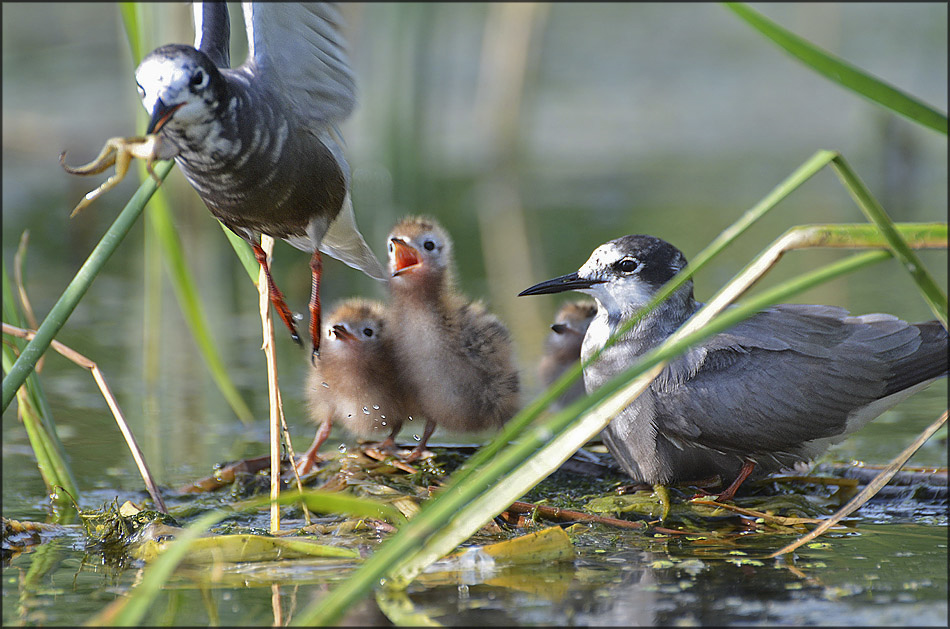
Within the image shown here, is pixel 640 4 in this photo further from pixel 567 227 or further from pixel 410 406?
pixel 410 406

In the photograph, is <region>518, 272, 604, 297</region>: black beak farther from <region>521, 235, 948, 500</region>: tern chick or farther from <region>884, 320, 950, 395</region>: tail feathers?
<region>884, 320, 950, 395</region>: tail feathers

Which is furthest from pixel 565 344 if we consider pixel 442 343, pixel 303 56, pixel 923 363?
pixel 303 56

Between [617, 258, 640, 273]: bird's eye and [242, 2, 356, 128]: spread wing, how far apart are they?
1.17m

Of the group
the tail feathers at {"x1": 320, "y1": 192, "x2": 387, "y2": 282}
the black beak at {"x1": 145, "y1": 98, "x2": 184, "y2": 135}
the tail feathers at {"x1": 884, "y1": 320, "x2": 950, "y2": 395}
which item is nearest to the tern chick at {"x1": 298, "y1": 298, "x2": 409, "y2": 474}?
the tail feathers at {"x1": 320, "y1": 192, "x2": 387, "y2": 282}

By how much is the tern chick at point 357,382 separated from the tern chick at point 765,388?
0.73 meters

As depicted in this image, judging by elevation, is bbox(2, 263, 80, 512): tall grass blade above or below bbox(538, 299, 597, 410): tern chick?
below

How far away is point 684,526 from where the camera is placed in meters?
3.67

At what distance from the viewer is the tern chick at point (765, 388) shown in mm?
3785

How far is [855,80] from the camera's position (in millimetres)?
2684

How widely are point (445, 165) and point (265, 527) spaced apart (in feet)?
35.5

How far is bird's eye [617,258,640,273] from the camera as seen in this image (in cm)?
416

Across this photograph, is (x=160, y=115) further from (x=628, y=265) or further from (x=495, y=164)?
(x=495, y=164)

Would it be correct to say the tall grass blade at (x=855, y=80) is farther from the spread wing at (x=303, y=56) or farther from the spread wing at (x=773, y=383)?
the spread wing at (x=303, y=56)

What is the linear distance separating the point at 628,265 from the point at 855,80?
61.9 inches
